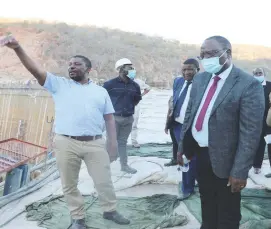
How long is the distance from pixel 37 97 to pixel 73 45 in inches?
975

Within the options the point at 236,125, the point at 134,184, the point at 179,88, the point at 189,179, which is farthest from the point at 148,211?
the point at 236,125

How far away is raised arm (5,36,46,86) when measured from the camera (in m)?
2.70

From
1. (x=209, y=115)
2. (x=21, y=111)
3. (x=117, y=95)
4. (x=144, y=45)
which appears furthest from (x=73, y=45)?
(x=209, y=115)

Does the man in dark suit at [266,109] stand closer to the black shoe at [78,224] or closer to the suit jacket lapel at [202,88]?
the suit jacket lapel at [202,88]

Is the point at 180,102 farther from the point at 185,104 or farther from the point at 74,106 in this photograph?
the point at 74,106

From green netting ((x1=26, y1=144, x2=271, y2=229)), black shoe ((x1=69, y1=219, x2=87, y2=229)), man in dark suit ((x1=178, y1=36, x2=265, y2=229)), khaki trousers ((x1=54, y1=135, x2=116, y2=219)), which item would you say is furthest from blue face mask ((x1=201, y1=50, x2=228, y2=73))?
black shoe ((x1=69, y1=219, x2=87, y2=229))

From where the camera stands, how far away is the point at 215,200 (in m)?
2.81

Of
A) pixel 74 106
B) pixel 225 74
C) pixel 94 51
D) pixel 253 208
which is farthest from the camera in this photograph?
pixel 94 51

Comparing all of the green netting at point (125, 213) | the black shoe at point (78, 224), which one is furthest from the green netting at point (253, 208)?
the black shoe at point (78, 224)

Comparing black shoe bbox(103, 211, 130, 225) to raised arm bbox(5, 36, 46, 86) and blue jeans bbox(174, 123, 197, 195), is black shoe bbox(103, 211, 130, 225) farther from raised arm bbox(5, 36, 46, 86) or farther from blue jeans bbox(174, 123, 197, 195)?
raised arm bbox(5, 36, 46, 86)

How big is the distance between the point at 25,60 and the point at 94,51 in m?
32.5

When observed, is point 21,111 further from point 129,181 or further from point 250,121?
point 250,121

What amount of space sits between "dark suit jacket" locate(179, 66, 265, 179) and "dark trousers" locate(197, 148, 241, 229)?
138 millimetres

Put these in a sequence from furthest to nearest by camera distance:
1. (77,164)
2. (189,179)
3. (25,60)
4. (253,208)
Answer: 1. (189,179)
2. (253,208)
3. (77,164)
4. (25,60)
